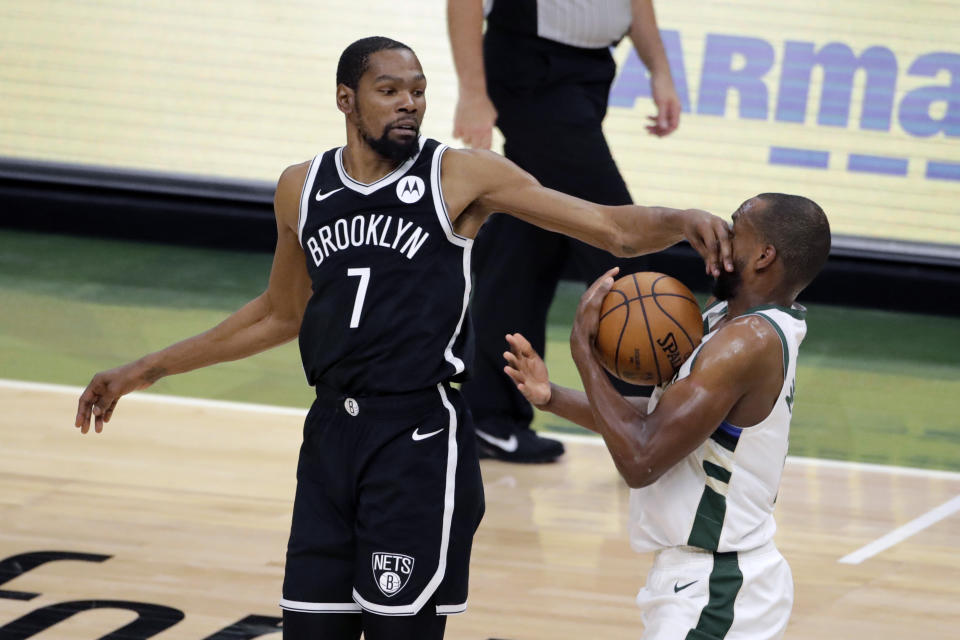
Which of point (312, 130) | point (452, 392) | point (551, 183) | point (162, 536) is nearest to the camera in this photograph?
point (452, 392)

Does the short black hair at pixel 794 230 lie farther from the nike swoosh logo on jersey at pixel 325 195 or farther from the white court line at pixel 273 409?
the white court line at pixel 273 409

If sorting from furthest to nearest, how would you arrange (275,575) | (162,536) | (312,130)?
1. (312,130)
2. (162,536)
3. (275,575)

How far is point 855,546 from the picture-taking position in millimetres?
A: 5227

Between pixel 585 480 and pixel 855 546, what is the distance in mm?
1131

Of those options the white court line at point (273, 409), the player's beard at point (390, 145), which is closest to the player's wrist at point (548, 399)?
the player's beard at point (390, 145)

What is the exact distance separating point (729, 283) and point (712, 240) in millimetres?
145

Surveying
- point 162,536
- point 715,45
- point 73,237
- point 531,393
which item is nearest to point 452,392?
point 531,393

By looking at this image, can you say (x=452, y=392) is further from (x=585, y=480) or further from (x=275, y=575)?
(x=585, y=480)

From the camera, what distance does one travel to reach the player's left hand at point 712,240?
2979 mm

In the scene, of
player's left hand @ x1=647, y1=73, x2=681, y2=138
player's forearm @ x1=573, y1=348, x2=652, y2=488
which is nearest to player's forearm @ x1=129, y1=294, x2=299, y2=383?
player's forearm @ x1=573, y1=348, x2=652, y2=488

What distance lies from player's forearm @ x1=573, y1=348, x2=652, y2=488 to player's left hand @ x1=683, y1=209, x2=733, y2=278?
0.32 m

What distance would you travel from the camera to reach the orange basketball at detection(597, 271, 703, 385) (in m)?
3.09

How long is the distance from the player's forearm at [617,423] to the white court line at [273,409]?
3.31m

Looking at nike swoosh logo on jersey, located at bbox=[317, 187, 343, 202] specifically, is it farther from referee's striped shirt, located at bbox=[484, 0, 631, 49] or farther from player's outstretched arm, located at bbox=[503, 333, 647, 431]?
referee's striped shirt, located at bbox=[484, 0, 631, 49]
